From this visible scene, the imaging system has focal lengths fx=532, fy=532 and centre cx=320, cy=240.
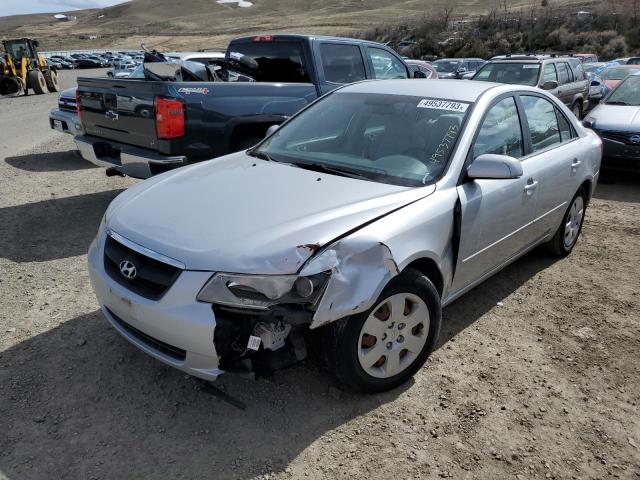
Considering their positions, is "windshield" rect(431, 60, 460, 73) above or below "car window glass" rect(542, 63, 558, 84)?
below

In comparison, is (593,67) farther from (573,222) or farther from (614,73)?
(573,222)

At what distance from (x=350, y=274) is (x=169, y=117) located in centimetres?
323

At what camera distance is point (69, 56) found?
53312mm

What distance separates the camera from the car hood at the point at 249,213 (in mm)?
2543

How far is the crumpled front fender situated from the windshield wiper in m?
0.78

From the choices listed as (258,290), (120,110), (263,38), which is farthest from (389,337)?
(263,38)

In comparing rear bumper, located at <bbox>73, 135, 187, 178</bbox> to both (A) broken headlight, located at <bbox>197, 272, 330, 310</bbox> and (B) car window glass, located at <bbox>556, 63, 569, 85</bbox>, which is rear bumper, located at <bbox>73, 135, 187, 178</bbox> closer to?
(A) broken headlight, located at <bbox>197, 272, 330, 310</bbox>

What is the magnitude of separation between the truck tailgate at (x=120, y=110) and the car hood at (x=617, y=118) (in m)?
6.66

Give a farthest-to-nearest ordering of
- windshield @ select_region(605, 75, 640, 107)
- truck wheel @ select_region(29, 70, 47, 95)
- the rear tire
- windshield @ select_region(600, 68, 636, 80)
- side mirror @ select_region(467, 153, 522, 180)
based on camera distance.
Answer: truck wheel @ select_region(29, 70, 47, 95)
windshield @ select_region(600, 68, 636, 80)
windshield @ select_region(605, 75, 640, 107)
the rear tire
side mirror @ select_region(467, 153, 522, 180)

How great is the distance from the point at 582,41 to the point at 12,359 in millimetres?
43644

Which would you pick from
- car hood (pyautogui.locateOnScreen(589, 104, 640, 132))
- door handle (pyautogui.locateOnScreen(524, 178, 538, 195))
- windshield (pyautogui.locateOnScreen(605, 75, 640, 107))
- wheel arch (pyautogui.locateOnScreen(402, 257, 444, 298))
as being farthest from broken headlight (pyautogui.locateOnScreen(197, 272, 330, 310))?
windshield (pyautogui.locateOnScreen(605, 75, 640, 107))

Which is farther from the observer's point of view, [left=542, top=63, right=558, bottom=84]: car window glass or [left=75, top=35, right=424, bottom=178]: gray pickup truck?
[left=542, top=63, right=558, bottom=84]: car window glass

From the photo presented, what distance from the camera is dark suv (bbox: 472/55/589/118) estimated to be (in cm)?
1130

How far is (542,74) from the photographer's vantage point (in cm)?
1123
